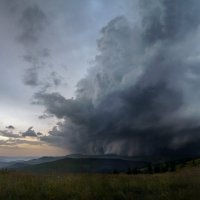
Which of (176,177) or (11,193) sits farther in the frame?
(176,177)

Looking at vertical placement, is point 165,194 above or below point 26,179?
below

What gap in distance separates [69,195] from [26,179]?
2988 mm

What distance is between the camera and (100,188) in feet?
39.1

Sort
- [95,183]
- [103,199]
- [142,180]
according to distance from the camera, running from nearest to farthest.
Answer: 1. [103,199]
2. [95,183]
3. [142,180]

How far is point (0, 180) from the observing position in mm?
13062

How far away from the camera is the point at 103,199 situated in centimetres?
1056

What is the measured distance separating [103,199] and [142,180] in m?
3.61

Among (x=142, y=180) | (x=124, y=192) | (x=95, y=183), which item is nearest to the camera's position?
(x=124, y=192)

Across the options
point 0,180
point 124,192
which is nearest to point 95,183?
point 124,192

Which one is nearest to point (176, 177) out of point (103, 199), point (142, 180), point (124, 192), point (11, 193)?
point (142, 180)

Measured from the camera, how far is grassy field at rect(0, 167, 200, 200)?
10.7m

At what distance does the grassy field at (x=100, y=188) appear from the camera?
35.2 ft

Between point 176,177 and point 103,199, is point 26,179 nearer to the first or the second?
point 103,199

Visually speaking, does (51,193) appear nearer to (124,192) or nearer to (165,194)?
(124,192)
